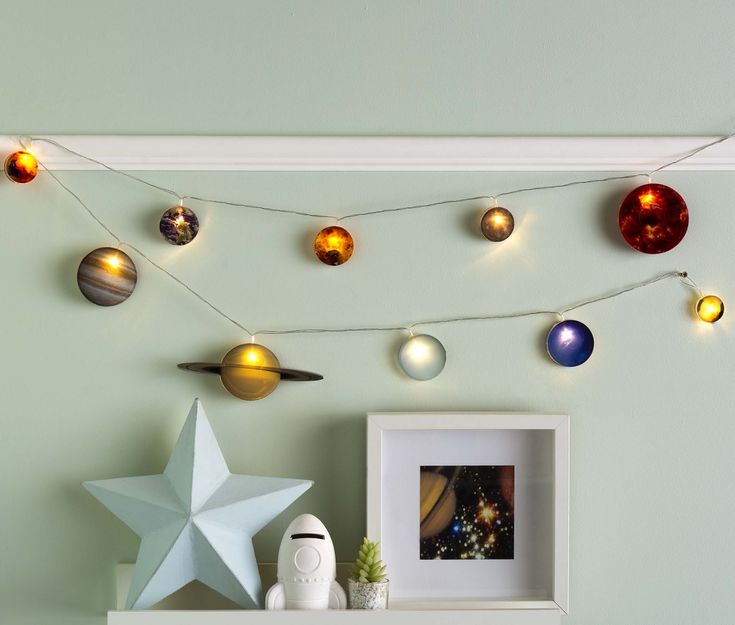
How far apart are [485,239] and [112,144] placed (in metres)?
0.55

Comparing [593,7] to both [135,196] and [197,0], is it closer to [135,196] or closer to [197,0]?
[197,0]

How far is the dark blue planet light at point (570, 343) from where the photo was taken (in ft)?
4.19

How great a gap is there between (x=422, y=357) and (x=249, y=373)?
24cm

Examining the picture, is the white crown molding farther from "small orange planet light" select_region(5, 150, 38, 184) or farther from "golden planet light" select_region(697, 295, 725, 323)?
"golden planet light" select_region(697, 295, 725, 323)

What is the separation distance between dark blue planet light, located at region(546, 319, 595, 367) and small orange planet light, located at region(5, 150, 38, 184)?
2.49 feet

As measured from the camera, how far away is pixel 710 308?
4.20 ft

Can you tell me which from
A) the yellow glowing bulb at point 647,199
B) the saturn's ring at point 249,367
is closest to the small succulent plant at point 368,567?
the saturn's ring at point 249,367

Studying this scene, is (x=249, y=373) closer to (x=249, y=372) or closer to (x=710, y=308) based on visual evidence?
(x=249, y=372)

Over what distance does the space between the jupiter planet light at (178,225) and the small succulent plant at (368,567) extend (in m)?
0.48

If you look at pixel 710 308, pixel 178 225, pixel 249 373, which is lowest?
pixel 249 373

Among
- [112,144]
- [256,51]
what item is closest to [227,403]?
[112,144]

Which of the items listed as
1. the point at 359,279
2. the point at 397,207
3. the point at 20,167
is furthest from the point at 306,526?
the point at 20,167

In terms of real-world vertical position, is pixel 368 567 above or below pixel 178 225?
below

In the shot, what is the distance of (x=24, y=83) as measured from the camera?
1312mm
